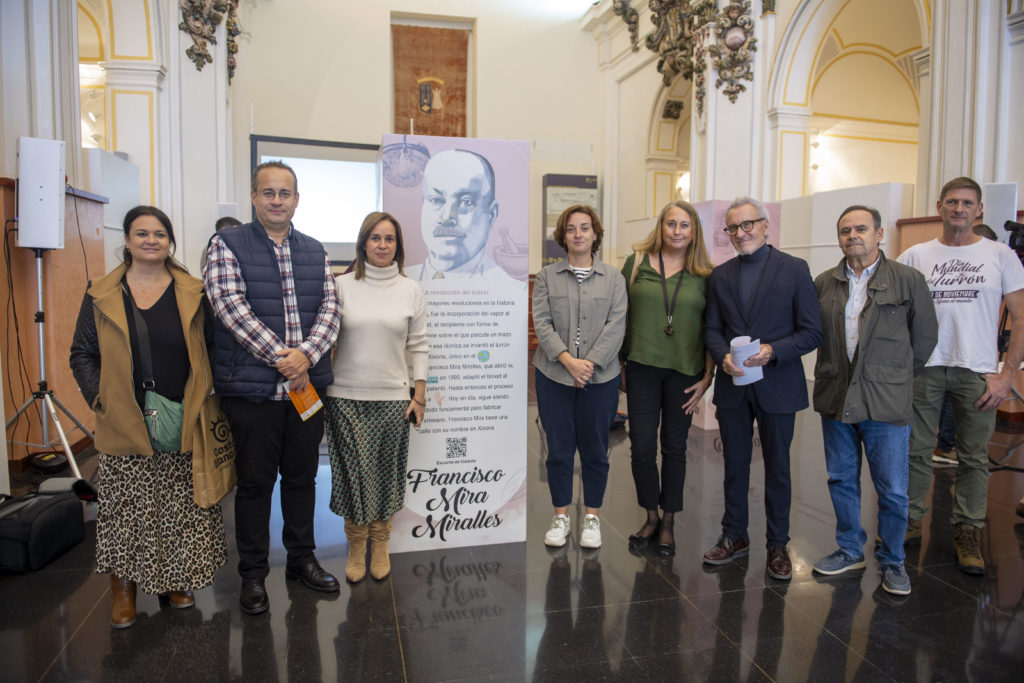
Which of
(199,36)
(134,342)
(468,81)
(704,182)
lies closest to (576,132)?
(468,81)

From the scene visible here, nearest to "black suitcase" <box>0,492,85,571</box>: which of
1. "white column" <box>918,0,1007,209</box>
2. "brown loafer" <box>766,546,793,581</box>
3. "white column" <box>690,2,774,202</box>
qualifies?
"brown loafer" <box>766,546,793,581</box>

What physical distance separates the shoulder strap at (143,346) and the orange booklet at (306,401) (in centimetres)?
45

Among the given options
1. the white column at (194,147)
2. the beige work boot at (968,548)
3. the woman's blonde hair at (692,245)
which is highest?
the white column at (194,147)

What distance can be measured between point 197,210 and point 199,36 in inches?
77.3

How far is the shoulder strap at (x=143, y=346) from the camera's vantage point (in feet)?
7.59

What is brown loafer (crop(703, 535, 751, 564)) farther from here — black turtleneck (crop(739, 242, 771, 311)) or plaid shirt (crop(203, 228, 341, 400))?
plaid shirt (crop(203, 228, 341, 400))

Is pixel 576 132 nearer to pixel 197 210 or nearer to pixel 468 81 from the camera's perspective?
Answer: pixel 468 81

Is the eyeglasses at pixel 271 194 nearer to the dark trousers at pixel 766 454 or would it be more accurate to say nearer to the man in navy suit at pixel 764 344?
the man in navy suit at pixel 764 344

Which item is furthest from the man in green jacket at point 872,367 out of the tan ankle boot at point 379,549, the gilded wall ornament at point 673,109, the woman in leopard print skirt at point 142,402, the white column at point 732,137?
the gilded wall ornament at point 673,109

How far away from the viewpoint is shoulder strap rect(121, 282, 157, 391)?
7.59ft

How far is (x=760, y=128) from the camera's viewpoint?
8.48 metres

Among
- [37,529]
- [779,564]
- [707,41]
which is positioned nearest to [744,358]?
[779,564]

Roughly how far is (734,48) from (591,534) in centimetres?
704

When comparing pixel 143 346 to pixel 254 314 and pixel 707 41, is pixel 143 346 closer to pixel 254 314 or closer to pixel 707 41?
pixel 254 314
